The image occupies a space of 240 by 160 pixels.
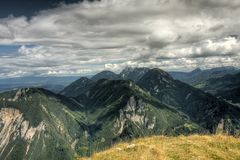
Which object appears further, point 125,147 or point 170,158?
point 125,147

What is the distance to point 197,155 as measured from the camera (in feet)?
80.8

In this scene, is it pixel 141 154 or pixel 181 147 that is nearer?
pixel 141 154

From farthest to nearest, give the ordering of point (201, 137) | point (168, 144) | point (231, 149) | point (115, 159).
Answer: point (201, 137) → point (168, 144) → point (231, 149) → point (115, 159)

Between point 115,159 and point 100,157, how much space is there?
55.9 inches

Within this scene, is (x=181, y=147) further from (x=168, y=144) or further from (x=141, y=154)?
(x=141, y=154)

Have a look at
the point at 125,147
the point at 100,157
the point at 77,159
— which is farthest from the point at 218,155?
the point at 77,159

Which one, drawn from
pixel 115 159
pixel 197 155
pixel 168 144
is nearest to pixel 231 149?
pixel 197 155

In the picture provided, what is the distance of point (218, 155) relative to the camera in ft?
81.6

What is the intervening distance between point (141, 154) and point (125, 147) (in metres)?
3.23

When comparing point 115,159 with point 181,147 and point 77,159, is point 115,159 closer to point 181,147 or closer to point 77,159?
point 77,159

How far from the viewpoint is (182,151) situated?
2580 cm

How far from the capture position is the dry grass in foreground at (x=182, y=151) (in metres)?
24.3

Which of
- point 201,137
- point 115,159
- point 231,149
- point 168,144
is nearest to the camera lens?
point 115,159

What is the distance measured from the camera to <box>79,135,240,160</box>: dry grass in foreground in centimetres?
2433
